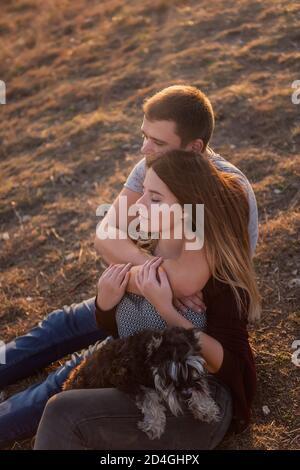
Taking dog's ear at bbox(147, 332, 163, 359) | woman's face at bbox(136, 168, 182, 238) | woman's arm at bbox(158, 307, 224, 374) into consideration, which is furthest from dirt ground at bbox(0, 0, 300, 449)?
woman's face at bbox(136, 168, 182, 238)

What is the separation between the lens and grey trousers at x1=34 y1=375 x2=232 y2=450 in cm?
268

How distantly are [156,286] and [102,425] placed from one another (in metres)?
0.76

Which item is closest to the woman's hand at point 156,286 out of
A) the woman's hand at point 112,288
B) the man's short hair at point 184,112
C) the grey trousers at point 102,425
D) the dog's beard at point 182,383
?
the woman's hand at point 112,288

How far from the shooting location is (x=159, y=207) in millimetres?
3023

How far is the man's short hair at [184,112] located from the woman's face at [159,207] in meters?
0.61

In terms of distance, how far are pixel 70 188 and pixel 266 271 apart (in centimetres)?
296

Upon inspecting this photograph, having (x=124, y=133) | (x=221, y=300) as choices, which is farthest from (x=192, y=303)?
(x=124, y=133)

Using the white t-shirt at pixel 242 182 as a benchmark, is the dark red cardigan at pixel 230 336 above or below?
below

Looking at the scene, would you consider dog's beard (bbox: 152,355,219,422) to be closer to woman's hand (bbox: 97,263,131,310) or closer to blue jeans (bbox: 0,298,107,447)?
woman's hand (bbox: 97,263,131,310)

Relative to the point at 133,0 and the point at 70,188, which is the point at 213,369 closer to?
the point at 70,188

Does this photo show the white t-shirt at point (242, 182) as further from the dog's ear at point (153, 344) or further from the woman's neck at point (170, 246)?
the dog's ear at point (153, 344)

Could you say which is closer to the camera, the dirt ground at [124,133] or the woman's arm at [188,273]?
the woman's arm at [188,273]

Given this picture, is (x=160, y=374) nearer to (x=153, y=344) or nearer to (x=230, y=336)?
(x=153, y=344)

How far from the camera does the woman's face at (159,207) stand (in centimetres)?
298
